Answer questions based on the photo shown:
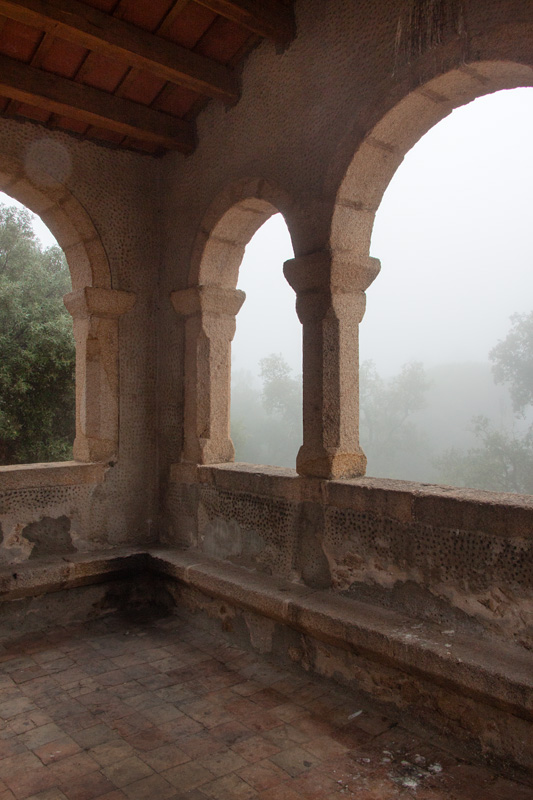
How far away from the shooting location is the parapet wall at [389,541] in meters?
2.33

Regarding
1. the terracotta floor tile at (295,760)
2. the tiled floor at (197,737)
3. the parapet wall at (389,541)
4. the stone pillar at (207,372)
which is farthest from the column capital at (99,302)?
the terracotta floor tile at (295,760)

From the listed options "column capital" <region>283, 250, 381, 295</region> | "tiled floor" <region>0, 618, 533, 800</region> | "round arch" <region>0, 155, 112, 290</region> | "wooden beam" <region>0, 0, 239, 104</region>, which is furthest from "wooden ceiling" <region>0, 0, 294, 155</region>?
"tiled floor" <region>0, 618, 533, 800</region>

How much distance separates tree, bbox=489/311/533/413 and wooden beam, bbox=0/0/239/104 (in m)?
25.8

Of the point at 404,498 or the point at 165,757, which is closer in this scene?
the point at 165,757

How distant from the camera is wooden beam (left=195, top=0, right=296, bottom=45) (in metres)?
3.08

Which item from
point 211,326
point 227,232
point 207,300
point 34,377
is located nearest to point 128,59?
point 227,232

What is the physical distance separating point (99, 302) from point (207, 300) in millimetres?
792

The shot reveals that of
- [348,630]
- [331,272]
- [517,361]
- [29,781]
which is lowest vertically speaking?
[29,781]

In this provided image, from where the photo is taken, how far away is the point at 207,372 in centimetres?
416

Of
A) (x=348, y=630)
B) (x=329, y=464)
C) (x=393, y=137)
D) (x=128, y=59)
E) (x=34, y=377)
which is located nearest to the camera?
(x=348, y=630)

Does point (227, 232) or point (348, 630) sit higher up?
point (227, 232)

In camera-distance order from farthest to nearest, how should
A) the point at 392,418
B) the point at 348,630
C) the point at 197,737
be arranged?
the point at 392,418, the point at 348,630, the point at 197,737

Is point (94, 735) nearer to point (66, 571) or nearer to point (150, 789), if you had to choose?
point (150, 789)

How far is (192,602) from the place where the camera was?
383 centimetres
